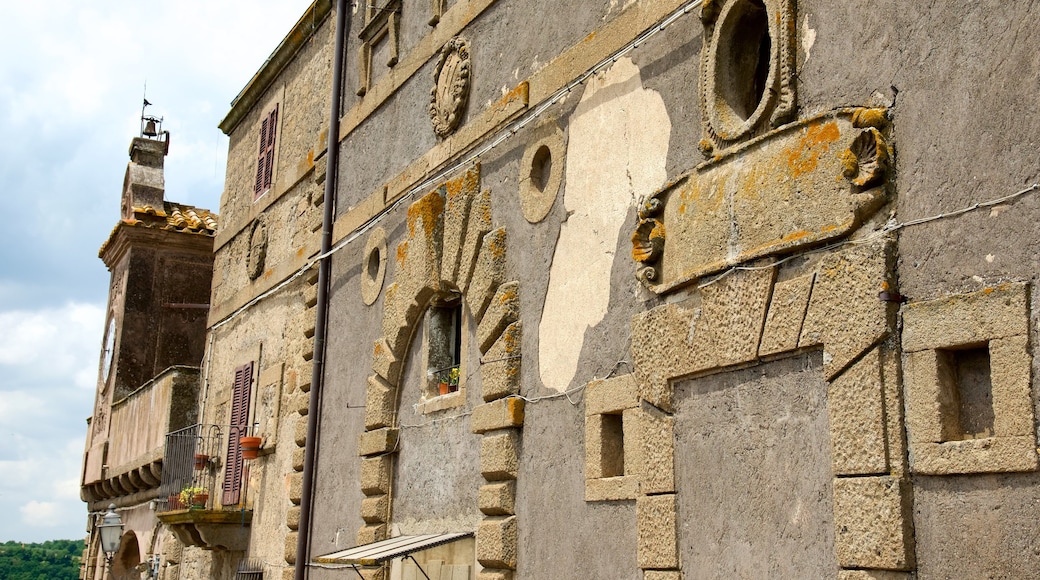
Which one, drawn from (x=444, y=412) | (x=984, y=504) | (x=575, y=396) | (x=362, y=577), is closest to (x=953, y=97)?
(x=984, y=504)

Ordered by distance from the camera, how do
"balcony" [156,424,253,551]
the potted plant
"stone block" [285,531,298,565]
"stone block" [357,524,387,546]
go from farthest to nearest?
the potted plant
"balcony" [156,424,253,551]
"stone block" [285,531,298,565]
"stone block" [357,524,387,546]

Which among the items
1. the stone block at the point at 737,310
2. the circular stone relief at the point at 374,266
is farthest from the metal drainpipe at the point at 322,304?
the stone block at the point at 737,310

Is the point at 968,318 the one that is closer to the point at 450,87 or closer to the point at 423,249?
the point at 423,249

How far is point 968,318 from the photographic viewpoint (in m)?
4.48

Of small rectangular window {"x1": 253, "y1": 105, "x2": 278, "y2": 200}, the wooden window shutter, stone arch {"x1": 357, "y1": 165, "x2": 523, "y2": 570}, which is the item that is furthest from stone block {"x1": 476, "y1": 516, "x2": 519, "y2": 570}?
small rectangular window {"x1": 253, "y1": 105, "x2": 278, "y2": 200}

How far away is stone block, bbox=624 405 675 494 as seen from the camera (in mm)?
5957

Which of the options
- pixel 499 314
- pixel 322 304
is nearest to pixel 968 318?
pixel 499 314

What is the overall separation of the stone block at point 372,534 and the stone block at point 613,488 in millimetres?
2788

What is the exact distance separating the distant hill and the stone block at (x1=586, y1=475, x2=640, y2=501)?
4347 centimetres

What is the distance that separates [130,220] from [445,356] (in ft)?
37.7

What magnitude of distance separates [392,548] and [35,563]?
1759 inches

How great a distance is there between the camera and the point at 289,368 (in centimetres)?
1162

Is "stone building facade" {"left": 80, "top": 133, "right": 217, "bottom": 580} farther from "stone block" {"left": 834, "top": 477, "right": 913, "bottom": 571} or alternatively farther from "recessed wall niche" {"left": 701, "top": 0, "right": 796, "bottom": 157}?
"stone block" {"left": 834, "top": 477, "right": 913, "bottom": 571}

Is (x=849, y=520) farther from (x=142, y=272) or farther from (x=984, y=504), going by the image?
(x=142, y=272)
